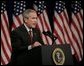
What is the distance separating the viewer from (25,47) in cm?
271

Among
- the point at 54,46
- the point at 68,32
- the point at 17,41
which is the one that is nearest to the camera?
the point at 54,46

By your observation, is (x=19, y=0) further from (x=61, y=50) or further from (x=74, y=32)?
(x=61, y=50)

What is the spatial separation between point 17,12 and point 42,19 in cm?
46

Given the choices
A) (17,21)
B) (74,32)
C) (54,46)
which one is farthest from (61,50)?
(74,32)

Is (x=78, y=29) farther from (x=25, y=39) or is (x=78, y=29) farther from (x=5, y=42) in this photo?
(x=25, y=39)

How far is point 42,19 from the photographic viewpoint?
515cm

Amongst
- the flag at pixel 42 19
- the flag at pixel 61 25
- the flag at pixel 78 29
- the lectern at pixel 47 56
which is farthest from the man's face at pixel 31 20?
the flag at pixel 78 29

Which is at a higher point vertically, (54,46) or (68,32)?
(54,46)

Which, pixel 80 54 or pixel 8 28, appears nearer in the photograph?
pixel 8 28

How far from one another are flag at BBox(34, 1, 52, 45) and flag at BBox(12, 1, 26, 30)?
0.25 meters

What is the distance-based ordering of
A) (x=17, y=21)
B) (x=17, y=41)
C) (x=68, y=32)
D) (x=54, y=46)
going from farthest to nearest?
(x=68, y=32)
(x=17, y=21)
(x=17, y=41)
(x=54, y=46)

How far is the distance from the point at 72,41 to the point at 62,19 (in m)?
0.46

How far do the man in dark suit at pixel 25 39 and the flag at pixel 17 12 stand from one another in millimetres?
1986

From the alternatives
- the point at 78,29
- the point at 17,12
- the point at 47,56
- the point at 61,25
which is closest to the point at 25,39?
the point at 47,56
